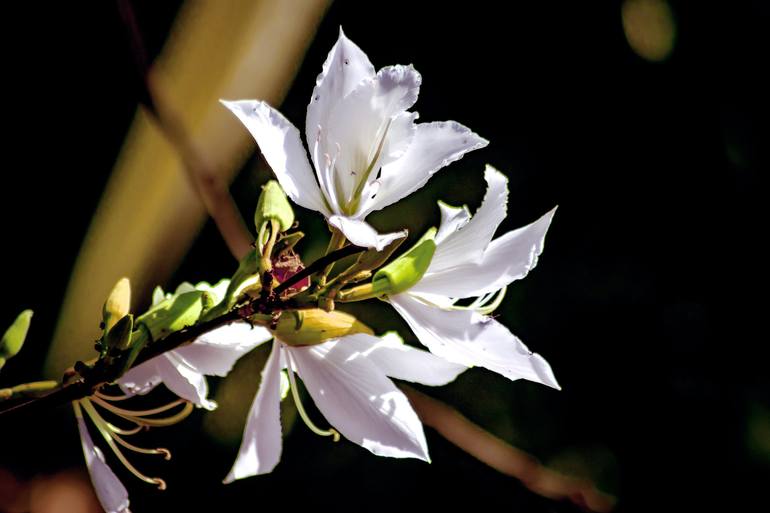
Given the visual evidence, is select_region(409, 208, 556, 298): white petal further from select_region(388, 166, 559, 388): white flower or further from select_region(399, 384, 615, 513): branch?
select_region(399, 384, 615, 513): branch

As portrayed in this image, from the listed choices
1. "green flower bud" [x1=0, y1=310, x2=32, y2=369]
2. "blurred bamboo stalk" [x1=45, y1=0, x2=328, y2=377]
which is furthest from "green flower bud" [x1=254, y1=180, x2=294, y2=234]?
"blurred bamboo stalk" [x1=45, y1=0, x2=328, y2=377]

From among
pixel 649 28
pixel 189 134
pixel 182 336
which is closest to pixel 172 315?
pixel 182 336

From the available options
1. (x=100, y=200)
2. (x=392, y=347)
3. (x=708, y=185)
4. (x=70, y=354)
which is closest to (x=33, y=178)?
(x=100, y=200)

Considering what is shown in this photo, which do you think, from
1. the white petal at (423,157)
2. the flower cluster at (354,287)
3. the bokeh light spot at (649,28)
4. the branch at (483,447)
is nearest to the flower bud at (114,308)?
the flower cluster at (354,287)

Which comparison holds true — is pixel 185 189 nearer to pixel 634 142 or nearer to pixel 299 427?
pixel 299 427

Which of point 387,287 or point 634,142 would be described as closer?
point 387,287

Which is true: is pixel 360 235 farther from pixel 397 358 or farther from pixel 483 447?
pixel 483 447

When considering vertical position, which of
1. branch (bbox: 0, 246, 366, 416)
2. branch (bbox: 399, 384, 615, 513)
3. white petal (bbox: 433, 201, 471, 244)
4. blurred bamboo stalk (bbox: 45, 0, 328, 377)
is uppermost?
blurred bamboo stalk (bbox: 45, 0, 328, 377)
